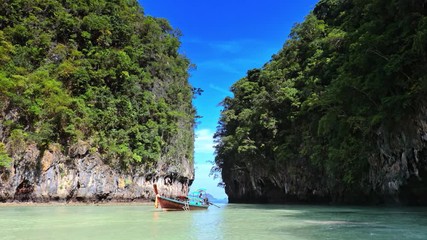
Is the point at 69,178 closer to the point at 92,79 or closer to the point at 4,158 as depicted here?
the point at 4,158

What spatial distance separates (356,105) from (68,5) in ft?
79.0

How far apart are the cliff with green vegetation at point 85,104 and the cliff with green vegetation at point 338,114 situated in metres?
7.16

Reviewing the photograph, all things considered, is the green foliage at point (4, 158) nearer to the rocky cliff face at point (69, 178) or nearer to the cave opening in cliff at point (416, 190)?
the rocky cliff face at point (69, 178)

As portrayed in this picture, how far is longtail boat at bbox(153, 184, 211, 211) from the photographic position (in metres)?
18.2

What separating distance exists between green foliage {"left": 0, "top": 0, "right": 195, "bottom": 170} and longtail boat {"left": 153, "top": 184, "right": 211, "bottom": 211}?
28.6 feet

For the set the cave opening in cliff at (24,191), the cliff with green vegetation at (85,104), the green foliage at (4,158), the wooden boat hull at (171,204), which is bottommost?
the wooden boat hull at (171,204)

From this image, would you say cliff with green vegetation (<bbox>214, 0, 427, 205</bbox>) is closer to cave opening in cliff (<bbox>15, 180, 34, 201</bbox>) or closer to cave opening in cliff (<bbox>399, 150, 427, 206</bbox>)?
cave opening in cliff (<bbox>399, 150, 427, 206</bbox>)

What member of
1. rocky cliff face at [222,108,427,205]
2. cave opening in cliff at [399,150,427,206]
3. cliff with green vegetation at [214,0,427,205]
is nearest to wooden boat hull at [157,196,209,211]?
cliff with green vegetation at [214,0,427,205]

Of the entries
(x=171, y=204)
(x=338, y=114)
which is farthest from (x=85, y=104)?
(x=338, y=114)

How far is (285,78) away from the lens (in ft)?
93.0

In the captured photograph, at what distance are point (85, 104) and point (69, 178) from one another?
556cm

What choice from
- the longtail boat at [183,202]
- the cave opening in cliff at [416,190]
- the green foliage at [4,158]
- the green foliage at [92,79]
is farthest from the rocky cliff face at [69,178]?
the cave opening in cliff at [416,190]

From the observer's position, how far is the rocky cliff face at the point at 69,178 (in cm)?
2144

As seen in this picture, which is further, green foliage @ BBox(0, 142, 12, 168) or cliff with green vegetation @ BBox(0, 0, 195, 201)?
cliff with green vegetation @ BBox(0, 0, 195, 201)
